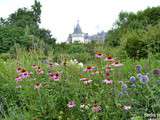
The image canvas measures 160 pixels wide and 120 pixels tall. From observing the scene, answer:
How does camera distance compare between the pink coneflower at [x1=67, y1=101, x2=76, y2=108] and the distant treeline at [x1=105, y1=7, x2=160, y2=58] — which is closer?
the pink coneflower at [x1=67, y1=101, x2=76, y2=108]

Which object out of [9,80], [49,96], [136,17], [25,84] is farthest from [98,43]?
[136,17]

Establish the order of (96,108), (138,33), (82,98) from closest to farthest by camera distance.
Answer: (96,108)
(82,98)
(138,33)

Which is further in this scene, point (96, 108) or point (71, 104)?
point (71, 104)

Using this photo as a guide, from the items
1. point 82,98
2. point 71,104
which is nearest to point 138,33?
point 82,98

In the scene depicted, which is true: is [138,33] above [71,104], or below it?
above

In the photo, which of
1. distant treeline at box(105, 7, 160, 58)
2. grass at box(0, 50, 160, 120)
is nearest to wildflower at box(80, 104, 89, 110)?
grass at box(0, 50, 160, 120)

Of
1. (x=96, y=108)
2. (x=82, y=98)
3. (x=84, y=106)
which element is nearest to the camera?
(x=96, y=108)

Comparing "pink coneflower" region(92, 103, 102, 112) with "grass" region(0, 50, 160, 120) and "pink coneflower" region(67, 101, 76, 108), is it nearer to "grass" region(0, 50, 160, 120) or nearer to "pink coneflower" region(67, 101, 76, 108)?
"grass" region(0, 50, 160, 120)

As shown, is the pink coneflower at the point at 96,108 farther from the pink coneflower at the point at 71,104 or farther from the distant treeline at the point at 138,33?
the distant treeline at the point at 138,33

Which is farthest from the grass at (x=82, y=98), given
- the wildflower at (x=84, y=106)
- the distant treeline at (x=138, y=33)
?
the distant treeline at (x=138, y=33)

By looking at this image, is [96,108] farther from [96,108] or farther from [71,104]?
[71,104]

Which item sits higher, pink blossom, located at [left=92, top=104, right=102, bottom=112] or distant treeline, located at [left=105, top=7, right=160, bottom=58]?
distant treeline, located at [left=105, top=7, right=160, bottom=58]

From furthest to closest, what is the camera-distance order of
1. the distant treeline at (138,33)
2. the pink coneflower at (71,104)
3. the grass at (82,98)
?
the distant treeline at (138,33) < the pink coneflower at (71,104) < the grass at (82,98)

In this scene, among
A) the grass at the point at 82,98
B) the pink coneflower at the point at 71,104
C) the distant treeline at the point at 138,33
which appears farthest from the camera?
the distant treeline at the point at 138,33
